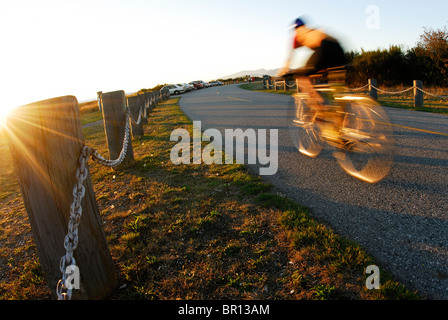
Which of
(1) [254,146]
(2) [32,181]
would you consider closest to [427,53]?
(1) [254,146]

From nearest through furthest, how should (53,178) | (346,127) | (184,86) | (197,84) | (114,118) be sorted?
(53,178) < (346,127) < (114,118) < (184,86) < (197,84)

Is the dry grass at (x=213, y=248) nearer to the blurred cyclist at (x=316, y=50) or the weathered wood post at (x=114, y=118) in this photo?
the weathered wood post at (x=114, y=118)

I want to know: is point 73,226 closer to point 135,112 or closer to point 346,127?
point 346,127

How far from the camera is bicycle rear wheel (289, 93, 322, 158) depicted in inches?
225

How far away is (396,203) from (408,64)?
22.6 metres

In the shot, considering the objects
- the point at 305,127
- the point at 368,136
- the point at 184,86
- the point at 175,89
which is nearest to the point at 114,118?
the point at 305,127

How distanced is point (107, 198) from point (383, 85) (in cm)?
2253

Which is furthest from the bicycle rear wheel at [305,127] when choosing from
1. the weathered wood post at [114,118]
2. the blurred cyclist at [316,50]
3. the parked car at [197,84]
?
the parked car at [197,84]

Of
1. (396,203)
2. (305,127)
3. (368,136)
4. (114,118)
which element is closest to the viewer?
(396,203)

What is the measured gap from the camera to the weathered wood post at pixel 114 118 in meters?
5.98

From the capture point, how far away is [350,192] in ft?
13.4

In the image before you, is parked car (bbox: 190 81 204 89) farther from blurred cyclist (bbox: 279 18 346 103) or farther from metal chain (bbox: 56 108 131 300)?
metal chain (bbox: 56 108 131 300)

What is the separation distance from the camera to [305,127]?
586cm

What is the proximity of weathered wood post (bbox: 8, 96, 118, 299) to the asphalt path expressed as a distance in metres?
2.47
